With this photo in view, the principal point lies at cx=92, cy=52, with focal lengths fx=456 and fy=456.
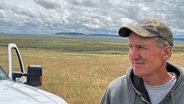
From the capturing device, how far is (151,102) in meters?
2.42

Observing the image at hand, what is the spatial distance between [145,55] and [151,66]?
0.07 m

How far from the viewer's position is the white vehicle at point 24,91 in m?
3.60

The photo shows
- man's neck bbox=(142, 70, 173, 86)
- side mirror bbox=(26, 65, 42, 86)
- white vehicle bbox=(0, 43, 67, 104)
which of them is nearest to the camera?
man's neck bbox=(142, 70, 173, 86)

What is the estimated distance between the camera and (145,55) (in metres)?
2.37

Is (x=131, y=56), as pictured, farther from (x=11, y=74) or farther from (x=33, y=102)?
(x=11, y=74)

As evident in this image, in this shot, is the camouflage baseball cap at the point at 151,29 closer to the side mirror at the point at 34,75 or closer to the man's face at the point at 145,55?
the man's face at the point at 145,55

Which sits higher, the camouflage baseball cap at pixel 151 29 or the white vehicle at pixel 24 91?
the camouflage baseball cap at pixel 151 29

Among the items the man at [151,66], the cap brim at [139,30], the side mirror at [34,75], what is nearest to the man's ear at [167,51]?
the man at [151,66]

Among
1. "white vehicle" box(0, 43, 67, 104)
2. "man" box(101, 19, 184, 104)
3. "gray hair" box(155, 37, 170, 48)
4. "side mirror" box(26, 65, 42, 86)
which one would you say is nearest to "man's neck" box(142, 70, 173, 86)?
"man" box(101, 19, 184, 104)

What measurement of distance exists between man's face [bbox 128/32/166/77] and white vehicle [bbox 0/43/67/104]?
1338 mm

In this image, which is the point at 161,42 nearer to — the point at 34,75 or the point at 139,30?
the point at 139,30

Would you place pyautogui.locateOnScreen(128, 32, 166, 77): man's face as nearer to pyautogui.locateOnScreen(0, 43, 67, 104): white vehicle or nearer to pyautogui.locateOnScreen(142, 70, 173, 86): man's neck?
pyautogui.locateOnScreen(142, 70, 173, 86): man's neck

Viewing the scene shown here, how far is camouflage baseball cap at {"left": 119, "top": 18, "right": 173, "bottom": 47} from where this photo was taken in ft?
7.62

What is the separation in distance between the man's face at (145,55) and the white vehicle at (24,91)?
4.39ft
